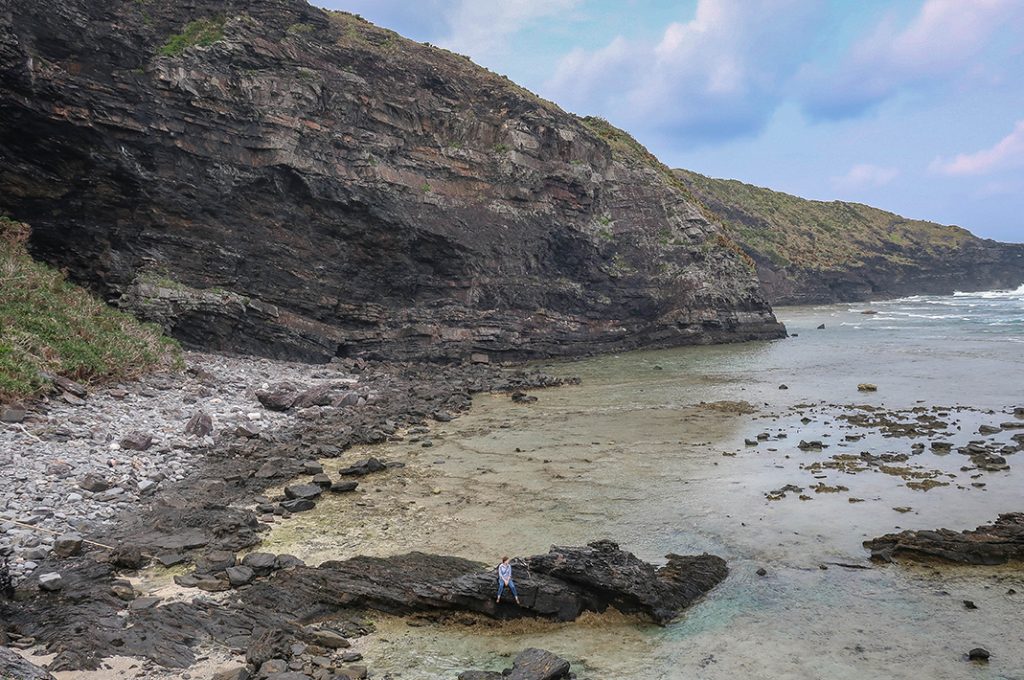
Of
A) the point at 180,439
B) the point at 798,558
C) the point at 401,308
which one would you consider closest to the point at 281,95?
the point at 401,308

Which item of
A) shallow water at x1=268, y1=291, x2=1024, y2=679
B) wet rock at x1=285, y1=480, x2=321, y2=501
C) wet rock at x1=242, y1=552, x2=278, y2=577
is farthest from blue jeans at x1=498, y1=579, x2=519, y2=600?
wet rock at x1=285, y1=480, x2=321, y2=501

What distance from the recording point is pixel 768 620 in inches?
363

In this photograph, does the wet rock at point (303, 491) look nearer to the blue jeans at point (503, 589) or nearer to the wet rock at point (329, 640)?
the wet rock at point (329, 640)

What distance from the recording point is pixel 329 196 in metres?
37.3

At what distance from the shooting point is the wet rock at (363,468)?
16422mm

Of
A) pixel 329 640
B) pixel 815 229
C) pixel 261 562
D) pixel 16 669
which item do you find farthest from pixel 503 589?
pixel 815 229

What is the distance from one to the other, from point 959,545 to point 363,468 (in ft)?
43.2

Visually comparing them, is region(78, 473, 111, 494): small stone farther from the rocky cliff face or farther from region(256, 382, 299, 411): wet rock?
the rocky cliff face

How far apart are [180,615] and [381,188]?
33947mm

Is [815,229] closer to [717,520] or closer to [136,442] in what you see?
[717,520]

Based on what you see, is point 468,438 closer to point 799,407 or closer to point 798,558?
point 798,558

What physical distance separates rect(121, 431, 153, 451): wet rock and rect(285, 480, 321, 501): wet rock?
420 cm

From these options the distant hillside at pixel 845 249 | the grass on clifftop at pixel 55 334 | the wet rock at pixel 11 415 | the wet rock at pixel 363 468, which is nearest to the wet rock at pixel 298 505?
the wet rock at pixel 363 468

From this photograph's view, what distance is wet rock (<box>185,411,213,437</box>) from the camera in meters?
17.9
